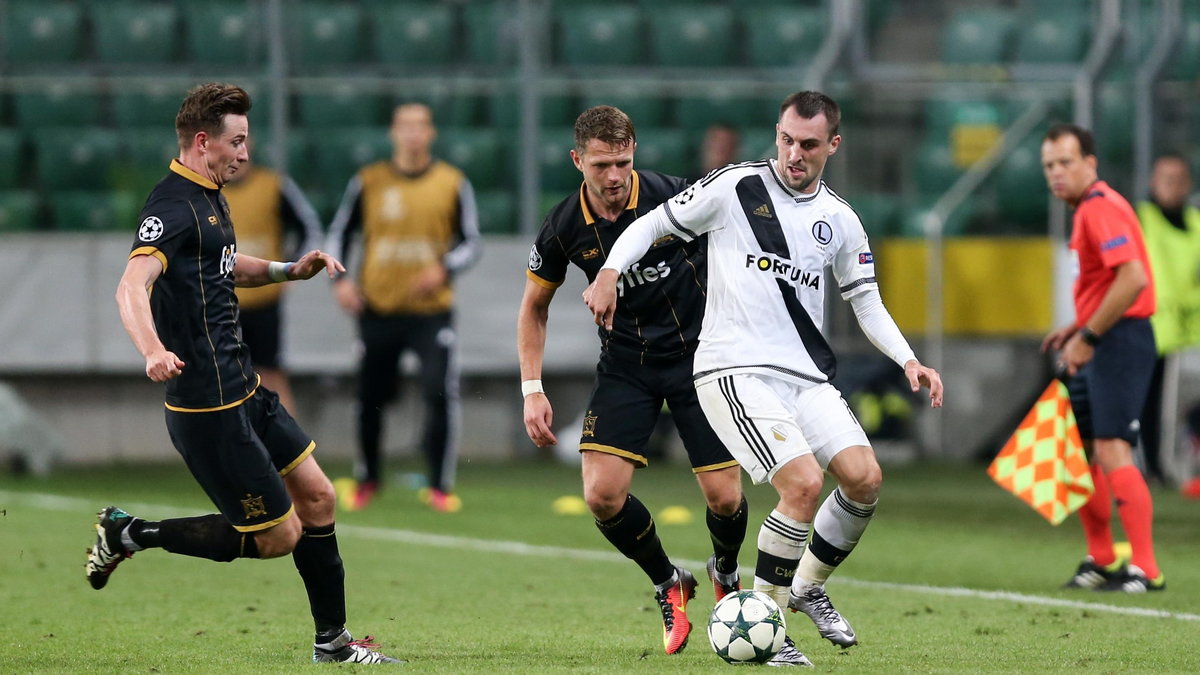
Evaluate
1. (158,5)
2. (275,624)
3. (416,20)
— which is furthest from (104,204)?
(275,624)

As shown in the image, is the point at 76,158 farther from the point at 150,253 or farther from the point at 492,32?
the point at 150,253

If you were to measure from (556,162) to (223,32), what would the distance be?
9.85ft

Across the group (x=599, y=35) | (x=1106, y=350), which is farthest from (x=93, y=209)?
(x=1106, y=350)

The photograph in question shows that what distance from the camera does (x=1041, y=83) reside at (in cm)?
1472

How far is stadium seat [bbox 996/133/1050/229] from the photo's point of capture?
14453mm

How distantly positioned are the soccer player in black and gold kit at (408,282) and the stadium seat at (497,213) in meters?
3.59

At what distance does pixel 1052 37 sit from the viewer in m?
15.3

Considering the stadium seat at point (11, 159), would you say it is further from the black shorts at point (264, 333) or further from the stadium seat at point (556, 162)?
the black shorts at point (264, 333)

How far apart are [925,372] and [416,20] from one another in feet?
34.9

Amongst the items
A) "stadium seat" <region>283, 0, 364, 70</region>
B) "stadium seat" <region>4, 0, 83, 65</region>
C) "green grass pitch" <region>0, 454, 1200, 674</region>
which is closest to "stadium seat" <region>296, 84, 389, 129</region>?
"stadium seat" <region>283, 0, 364, 70</region>

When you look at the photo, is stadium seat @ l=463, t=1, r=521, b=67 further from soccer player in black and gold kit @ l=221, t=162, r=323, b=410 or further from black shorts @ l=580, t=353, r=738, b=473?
black shorts @ l=580, t=353, r=738, b=473

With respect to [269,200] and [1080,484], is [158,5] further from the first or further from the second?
[1080,484]

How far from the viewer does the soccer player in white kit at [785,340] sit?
5664mm

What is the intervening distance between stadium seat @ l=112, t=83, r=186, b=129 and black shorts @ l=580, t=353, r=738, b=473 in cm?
911
